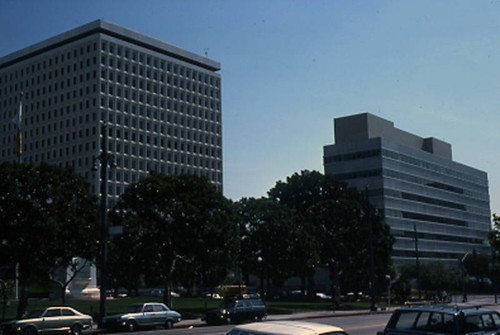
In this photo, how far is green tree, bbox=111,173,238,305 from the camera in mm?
46062

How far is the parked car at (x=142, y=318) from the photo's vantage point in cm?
3200

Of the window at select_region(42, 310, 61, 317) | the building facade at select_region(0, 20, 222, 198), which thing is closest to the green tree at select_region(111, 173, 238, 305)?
the window at select_region(42, 310, 61, 317)

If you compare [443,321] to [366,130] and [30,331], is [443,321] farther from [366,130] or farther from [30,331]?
[366,130]

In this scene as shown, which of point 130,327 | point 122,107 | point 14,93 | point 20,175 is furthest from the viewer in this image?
point 14,93

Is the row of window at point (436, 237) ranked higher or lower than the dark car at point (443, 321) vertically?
higher

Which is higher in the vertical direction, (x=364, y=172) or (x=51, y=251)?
(x=364, y=172)

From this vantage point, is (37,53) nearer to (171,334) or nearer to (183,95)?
(183,95)

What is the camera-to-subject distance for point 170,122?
163 meters

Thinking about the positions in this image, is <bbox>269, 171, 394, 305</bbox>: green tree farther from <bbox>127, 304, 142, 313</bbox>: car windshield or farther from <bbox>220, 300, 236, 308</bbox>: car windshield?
<bbox>127, 304, 142, 313</bbox>: car windshield

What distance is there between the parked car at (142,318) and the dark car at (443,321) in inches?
840

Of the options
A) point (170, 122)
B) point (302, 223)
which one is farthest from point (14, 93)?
point (302, 223)

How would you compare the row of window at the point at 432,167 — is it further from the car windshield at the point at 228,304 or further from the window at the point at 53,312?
the window at the point at 53,312

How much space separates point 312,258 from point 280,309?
33.5 feet

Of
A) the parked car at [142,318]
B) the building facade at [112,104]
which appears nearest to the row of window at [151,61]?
the building facade at [112,104]
